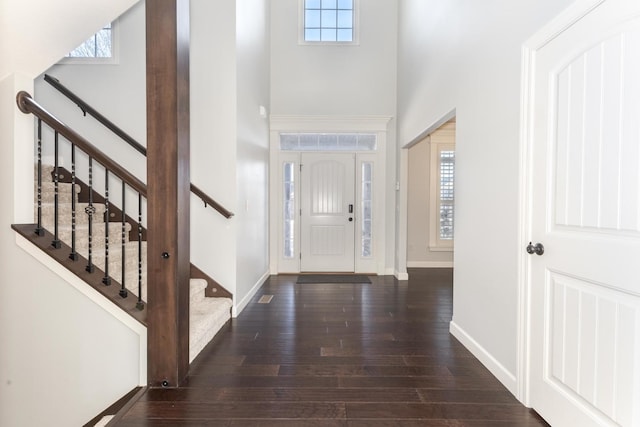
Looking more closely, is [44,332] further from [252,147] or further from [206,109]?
[252,147]

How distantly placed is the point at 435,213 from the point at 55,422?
18.1 feet

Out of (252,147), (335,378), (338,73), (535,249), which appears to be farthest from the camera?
(338,73)

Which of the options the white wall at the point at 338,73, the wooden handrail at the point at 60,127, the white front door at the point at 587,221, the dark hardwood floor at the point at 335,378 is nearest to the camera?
the white front door at the point at 587,221

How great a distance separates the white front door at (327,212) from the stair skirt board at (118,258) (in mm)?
2436

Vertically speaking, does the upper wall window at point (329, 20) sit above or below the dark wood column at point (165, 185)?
above

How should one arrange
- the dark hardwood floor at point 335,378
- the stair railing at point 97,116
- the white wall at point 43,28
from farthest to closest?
1. the stair railing at point 97,116
2. the white wall at point 43,28
3. the dark hardwood floor at point 335,378

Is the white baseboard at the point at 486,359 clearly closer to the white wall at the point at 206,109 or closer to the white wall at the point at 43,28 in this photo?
the white wall at the point at 206,109

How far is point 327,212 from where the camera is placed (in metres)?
5.58

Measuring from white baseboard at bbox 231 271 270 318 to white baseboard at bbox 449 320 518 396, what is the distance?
199 cm

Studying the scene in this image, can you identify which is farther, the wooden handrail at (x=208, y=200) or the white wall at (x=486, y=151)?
the wooden handrail at (x=208, y=200)

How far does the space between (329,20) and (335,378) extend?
17.8 feet

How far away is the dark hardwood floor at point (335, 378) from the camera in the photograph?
5.99ft

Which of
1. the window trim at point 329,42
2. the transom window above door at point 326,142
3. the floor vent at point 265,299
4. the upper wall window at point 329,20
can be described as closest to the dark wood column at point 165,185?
the floor vent at point 265,299

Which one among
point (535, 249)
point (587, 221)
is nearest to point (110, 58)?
point (535, 249)
